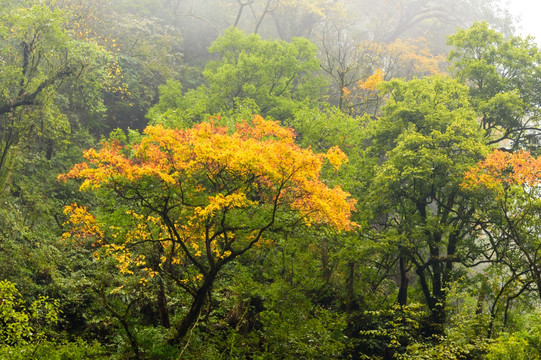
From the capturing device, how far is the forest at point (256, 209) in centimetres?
→ 936

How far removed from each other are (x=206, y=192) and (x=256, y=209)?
5.74ft

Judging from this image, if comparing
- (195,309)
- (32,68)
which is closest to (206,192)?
(195,309)

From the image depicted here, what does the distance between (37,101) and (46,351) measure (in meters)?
10.9

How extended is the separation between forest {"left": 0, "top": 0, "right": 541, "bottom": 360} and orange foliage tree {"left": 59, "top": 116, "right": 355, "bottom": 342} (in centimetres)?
6

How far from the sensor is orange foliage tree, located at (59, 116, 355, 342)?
8859mm

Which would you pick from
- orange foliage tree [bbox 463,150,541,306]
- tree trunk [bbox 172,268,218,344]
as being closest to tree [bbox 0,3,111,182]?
tree trunk [bbox 172,268,218,344]

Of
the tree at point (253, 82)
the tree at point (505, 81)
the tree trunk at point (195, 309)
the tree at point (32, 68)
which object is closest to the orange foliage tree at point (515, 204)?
the tree at point (505, 81)

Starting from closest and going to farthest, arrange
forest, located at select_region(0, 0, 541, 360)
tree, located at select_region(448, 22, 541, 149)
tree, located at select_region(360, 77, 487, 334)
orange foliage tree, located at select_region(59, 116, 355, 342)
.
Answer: orange foliage tree, located at select_region(59, 116, 355, 342) → forest, located at select_region(0, 0, 541, 360) → tree, located at select_region(360, 77, 487, 334) → tree, located at select_region(448, 22, 541, 149)

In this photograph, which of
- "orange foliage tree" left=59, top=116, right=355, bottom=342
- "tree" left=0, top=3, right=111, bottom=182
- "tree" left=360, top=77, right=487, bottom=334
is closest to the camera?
"orange foliage tree" left=59, top=116, right=355, bottom=342

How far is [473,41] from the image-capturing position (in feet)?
59.0

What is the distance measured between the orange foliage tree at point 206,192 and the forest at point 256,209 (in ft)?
0.19

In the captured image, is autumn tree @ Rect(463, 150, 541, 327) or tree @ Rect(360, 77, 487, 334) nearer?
autumn tree @ Rect(463, 150, 541, 327)

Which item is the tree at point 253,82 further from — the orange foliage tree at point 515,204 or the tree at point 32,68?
the orange foliage tree at point 515,204

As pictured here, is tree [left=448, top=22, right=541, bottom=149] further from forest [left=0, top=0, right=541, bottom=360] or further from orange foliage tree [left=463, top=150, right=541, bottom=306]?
orange foliage tree [left=463, top=150, right=541, bottom=306]
